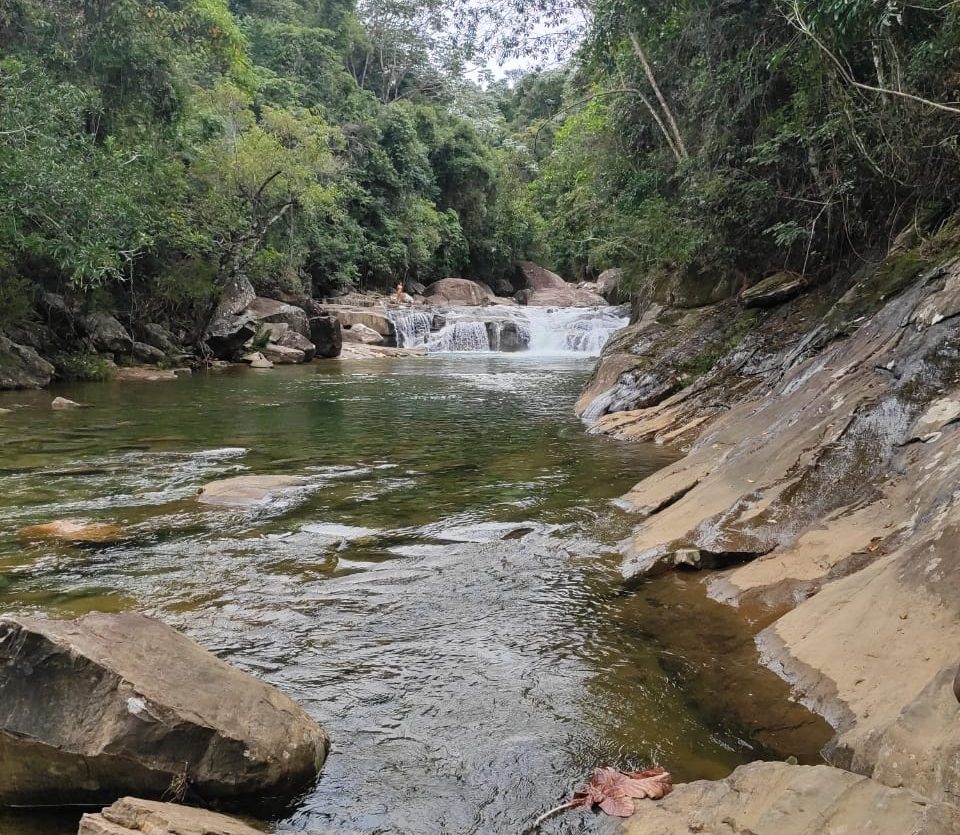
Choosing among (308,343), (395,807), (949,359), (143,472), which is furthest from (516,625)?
(308,343)

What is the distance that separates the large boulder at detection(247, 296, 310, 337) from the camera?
1037 inches

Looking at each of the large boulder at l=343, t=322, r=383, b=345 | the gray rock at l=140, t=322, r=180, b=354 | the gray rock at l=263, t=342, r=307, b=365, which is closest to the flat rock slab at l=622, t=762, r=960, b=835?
the gray rock at l=140, t=322, r=180, b=354

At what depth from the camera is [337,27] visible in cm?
4434

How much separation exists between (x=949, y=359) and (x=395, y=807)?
4846 millimetres

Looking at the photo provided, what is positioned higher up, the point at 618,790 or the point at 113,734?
the point at 113,734

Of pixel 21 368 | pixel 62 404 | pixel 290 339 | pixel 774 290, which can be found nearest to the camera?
pixel 774 290

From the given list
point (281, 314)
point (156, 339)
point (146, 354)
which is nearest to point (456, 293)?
point (281, 314)

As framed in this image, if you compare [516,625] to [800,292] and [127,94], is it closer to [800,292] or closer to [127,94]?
[800,292]

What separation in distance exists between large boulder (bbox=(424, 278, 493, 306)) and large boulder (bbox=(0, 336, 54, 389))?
2308cm

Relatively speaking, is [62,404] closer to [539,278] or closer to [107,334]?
[107,334]

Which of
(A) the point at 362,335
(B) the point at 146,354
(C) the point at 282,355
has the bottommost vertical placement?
(C) the point at 282,355

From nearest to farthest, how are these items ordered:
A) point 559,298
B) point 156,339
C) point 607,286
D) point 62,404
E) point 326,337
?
point 62,404, point 156,339, point 326,337, point 607,286, point 559,298

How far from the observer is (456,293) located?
131 feet

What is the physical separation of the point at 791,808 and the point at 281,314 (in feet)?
84.8
